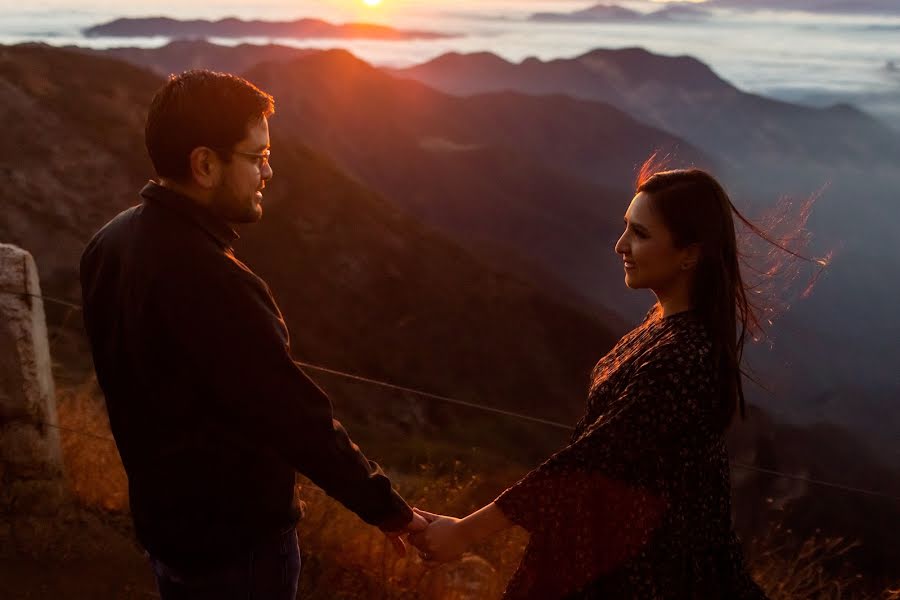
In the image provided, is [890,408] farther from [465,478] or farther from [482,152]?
[465,478]

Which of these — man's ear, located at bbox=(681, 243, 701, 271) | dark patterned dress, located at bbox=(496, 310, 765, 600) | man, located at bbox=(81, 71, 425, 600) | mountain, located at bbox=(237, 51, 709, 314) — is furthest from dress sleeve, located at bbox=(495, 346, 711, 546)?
mountain, located at bbox=(237, 51, 709, 314)

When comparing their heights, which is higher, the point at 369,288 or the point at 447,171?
the point at 369,288

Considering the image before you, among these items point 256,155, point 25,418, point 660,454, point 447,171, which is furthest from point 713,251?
point 447,171

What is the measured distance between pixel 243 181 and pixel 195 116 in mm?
176

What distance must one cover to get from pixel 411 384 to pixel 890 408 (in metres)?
92.9

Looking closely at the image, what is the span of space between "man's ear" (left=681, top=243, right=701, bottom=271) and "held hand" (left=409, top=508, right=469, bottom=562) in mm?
860

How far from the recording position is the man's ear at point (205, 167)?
5.49 feet

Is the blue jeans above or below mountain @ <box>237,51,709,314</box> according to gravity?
above

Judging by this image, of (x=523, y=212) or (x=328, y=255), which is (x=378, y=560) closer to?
(x=328, y=255)

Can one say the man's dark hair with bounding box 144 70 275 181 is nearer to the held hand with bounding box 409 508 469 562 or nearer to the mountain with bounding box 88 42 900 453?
the held hand with bounding box 409 508 469 562

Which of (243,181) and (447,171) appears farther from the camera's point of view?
(447,171)

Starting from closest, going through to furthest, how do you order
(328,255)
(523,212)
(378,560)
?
(378,560) → (328,255) → (523,212)

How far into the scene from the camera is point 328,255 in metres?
38.3

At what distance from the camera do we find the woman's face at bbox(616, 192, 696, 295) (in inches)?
75.3
